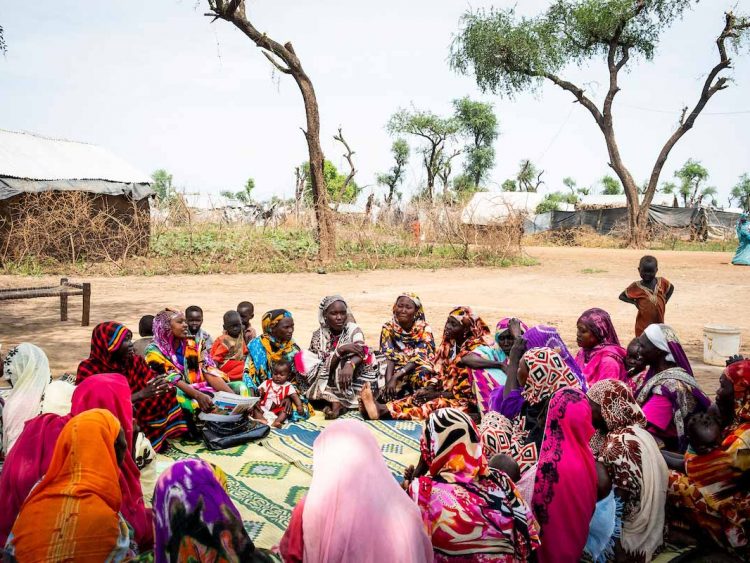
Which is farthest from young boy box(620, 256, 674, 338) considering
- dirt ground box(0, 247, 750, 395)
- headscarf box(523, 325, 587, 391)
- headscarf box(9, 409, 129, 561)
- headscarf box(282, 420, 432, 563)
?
headscarf box(9, 409, 129, 561)

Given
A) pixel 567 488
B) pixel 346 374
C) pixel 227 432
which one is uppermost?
pixel 567 488

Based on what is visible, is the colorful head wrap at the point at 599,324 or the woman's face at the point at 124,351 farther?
the colorful head wrap at the point at 599,324

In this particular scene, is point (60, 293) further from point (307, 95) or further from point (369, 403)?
point (307, 95)

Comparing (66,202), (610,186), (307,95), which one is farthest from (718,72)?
(610,186)

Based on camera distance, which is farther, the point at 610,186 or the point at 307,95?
the point at 610,186

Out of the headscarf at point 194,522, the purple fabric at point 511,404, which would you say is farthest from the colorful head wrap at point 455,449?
the purple fabric at point 511,404

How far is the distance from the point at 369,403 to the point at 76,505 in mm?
3136

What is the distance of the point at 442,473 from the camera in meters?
2.43

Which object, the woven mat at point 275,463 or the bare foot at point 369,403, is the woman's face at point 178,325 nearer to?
the woven mat at point 275,463

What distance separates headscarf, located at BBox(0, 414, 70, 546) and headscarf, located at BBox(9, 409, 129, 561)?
277 mm

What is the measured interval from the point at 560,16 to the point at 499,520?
1129 inches

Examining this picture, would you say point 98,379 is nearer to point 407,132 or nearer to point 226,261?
point 226,261

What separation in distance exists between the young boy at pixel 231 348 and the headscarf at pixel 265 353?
0.63m

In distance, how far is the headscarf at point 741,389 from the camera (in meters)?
3.03
